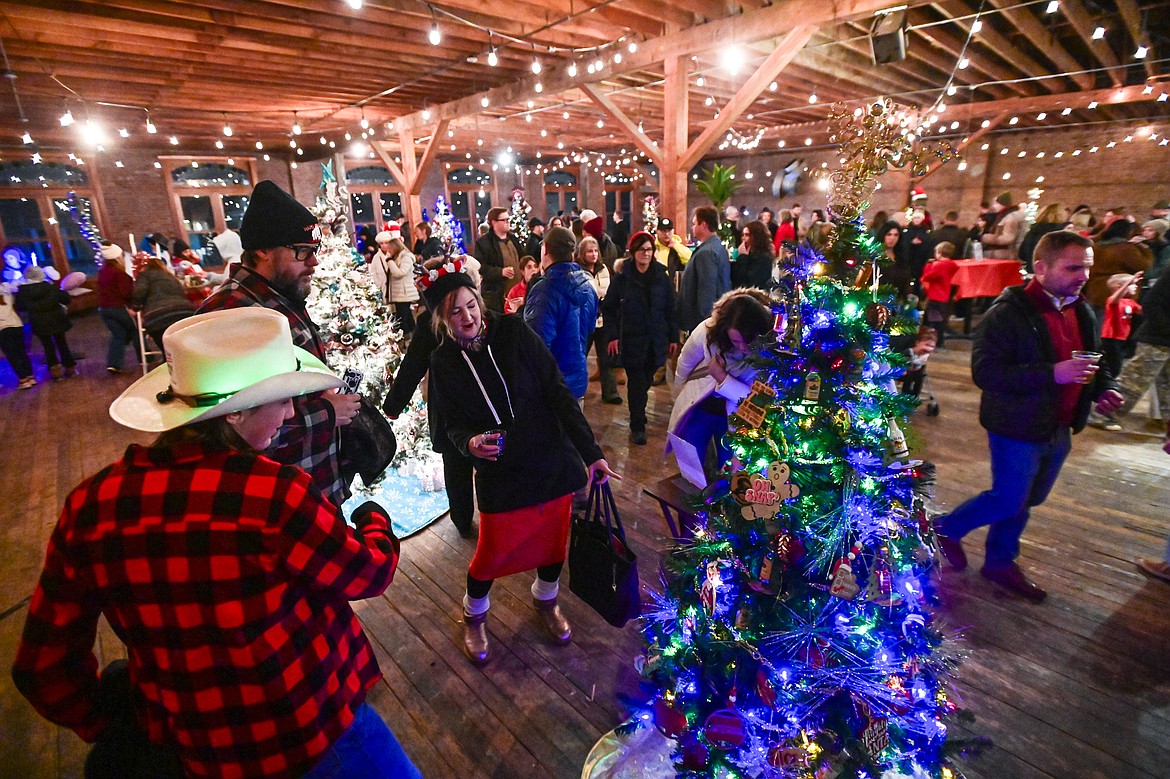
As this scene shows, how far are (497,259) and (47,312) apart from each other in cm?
600

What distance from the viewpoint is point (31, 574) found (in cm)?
338

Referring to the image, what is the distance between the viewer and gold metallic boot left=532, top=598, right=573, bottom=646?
267cm

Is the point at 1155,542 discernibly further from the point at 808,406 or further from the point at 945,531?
the point at 808,406

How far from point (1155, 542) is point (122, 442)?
317 inches

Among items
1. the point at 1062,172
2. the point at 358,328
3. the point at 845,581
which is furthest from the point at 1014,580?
the point at 1062,172

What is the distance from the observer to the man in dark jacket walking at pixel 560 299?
3.69 m

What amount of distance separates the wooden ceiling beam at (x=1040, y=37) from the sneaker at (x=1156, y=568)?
17.4 feet

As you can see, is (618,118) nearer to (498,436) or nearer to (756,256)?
(756,256)

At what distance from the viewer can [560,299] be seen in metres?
3.71

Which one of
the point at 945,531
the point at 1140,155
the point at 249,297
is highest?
the point at 1140,155

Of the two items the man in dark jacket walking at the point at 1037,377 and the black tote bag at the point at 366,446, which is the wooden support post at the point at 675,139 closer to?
the man in dark jacket walking at the point at 1037,377

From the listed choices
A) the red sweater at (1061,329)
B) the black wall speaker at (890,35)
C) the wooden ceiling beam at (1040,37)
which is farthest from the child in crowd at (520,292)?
the wooden ceiling beam at (1040,37)

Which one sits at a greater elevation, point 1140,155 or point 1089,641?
point 1140,155

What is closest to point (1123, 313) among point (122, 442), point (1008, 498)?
point (1008, 498)
